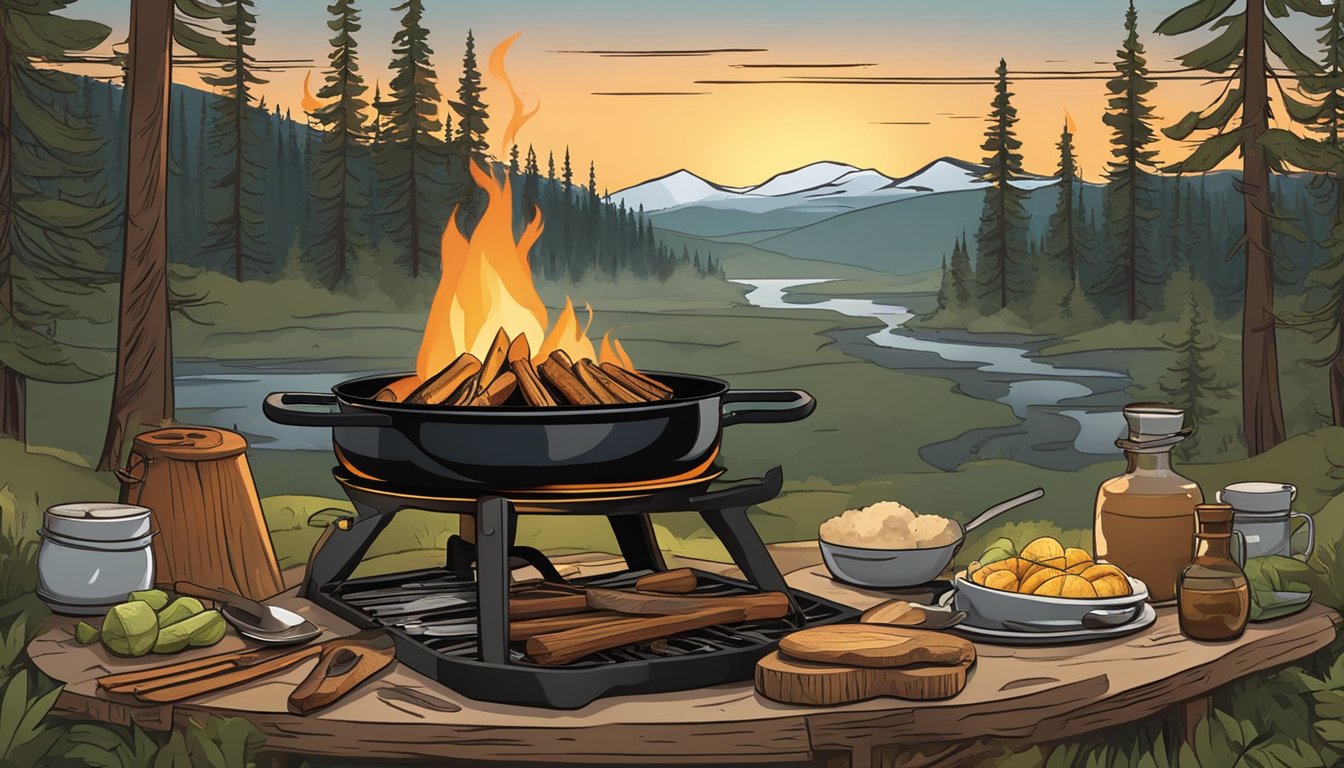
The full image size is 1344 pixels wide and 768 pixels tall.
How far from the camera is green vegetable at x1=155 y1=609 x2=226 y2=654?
Result: 2.74 meters

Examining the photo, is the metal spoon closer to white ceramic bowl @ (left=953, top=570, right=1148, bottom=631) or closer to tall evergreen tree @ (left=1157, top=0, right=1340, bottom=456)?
white ceramic bowl @ (left=953, top=570, right=1148, bottom=631)

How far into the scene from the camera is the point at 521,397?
2.94 meters

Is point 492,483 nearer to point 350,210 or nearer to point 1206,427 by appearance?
point 350,210

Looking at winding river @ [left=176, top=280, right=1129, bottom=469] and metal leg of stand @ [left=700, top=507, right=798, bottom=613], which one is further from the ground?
winding river @ [left=176, top=280, right=1129, bottom=469]

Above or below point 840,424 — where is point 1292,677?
below

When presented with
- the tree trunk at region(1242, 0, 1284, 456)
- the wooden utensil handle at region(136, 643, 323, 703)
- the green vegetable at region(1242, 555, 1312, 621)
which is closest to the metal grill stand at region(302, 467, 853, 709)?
the wooden utensil handle at region(136, 643, 323, 703)

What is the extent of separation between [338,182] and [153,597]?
8.78 ft

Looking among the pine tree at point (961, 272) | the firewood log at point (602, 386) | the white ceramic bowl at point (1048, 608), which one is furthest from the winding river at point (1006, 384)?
the white ceramic bowl at point (1048, 608)

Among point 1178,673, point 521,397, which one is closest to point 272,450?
point 521,397

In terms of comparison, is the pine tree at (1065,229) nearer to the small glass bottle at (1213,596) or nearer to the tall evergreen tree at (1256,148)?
the tall evergreen tree at (1256,148)

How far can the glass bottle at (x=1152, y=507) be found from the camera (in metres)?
3.03

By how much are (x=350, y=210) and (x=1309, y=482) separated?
3905mm

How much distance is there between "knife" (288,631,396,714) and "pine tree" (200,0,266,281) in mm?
2687

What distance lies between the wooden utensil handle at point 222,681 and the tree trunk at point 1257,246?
4039mm
